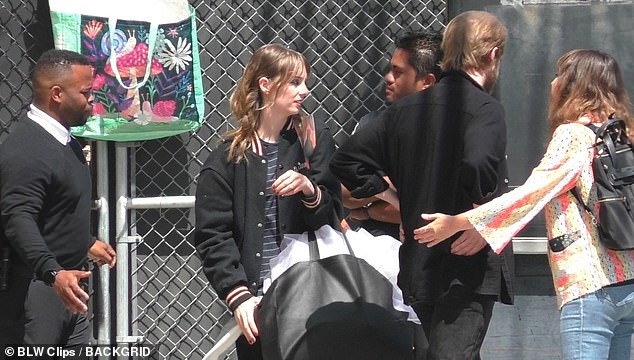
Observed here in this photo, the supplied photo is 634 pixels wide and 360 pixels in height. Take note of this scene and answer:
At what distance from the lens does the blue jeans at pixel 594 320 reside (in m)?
3.88

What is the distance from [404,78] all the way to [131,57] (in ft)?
5.50

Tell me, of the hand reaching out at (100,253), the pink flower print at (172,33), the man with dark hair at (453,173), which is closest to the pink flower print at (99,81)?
the pink flower print at (172,33)

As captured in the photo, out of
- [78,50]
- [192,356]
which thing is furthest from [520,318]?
[78,50]

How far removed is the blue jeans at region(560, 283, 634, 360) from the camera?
3.88m

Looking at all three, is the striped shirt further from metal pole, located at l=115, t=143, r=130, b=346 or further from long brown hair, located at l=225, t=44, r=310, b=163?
metal pole, located at l=115, t=143, r=130, b=346

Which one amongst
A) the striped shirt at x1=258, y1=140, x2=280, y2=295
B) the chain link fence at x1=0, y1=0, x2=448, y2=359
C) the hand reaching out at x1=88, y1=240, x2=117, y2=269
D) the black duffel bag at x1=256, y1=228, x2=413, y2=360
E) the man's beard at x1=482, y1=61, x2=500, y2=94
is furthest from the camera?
the chain link fence at x1=0, y1=0, x2=448, y2=359

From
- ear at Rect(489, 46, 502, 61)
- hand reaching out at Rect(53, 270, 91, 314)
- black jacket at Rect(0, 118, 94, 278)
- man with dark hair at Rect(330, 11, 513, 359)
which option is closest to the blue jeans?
man with dark hair at Rect(330, 11, 513, 359)

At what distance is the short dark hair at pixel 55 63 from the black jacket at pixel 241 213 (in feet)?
3.53

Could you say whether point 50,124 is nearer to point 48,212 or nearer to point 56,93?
point 56,93

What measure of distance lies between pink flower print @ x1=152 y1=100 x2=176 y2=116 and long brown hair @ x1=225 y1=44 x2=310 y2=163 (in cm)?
154

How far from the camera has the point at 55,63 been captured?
4.84m

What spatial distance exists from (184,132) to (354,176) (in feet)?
6.76

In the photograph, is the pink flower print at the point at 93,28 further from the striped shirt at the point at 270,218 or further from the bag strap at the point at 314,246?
the bag strap at the point at 314,246

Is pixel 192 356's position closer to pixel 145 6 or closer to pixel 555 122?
pixel 145 6
